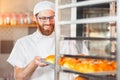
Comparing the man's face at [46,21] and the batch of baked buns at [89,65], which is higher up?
the man's face at [46,21]

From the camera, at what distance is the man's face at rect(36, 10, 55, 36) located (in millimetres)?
1534

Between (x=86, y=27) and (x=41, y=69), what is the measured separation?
2.34 feet

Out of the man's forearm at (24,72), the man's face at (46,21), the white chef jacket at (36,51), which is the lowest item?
the man's forearm at (24,72)

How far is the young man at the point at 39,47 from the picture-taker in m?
1.56

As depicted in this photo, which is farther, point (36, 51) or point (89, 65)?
point (36, 51)

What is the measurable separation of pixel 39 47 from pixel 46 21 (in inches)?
8.3

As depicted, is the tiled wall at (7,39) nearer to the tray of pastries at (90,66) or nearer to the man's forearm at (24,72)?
the man's forearm at (24,72)

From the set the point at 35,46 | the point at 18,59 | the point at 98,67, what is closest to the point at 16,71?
the point at 18,59

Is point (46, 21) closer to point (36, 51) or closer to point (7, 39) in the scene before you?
point (36, 51)

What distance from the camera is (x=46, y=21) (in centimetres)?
154

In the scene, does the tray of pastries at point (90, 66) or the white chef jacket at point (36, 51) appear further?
the white chef jacket at point (36, 51)

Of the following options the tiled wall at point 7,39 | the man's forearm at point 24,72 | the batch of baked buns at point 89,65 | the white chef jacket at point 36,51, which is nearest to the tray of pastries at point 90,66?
the batch of baked buns at point 89,65

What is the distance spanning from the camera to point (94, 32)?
2148mm

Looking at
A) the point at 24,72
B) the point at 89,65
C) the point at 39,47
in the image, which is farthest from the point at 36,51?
the point at 89,65
